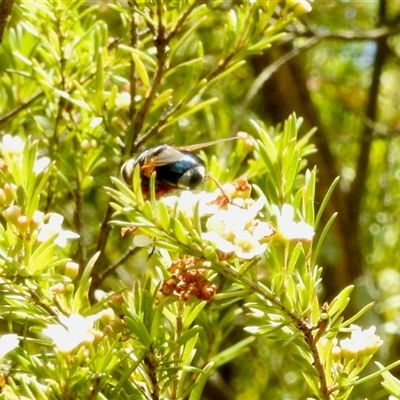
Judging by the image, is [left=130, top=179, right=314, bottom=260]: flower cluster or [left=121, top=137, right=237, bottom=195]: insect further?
[left=121, top=137, right=237, bottom=195]: insect

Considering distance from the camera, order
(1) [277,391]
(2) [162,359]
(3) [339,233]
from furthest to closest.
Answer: (3) [339,233] < (1) [277,391] < (2) [162,359]

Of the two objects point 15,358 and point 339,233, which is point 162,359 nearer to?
point 15,358

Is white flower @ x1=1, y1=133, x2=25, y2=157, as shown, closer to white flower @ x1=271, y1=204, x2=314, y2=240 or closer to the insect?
the insect

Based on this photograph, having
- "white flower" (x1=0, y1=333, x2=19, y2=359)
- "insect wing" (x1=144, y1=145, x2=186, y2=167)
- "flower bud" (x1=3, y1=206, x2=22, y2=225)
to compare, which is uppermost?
"flower bud" (x1=3, y1=206, x2=22, y2=225)

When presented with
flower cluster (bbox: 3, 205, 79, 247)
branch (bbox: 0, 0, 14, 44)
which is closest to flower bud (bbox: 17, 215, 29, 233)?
flower cluster (bbox: 3, 205, 79, 247)

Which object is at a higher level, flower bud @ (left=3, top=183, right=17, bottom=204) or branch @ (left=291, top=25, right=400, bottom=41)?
flower bud @ (left=3, top=183, right=17, bottom=204)

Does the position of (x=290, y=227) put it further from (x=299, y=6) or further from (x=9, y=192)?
(x=299, y=6)

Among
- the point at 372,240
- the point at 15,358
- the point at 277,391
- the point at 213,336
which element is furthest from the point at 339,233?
the point at 15,358
